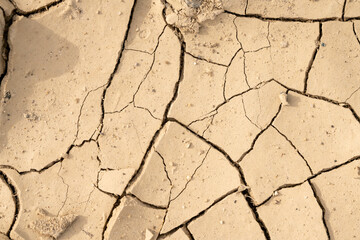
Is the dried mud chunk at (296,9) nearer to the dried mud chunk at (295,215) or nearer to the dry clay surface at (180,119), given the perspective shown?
the dry clay surface at (180,119)

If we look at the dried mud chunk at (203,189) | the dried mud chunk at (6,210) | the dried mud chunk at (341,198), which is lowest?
the dried mud chunk at (6,210)

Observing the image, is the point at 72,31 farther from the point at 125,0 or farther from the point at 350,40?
the point at 350,40

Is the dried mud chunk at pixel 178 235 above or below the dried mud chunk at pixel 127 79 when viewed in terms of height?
below

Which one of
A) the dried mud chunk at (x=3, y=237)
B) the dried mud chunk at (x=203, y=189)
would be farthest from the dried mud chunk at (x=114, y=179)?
the dried mud chunk at (x=3, y=237)

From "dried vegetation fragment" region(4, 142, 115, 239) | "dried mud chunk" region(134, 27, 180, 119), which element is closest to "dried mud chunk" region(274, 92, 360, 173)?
"dried mud chunk" region(134, 27, 180, 119)

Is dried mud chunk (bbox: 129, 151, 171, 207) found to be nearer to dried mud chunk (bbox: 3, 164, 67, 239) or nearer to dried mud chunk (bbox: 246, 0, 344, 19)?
dried mud chunk (bbox: 3, 164, 67, 239)

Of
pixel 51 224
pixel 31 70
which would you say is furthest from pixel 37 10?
pixel 51 224

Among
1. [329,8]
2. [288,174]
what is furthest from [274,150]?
[329,8]
